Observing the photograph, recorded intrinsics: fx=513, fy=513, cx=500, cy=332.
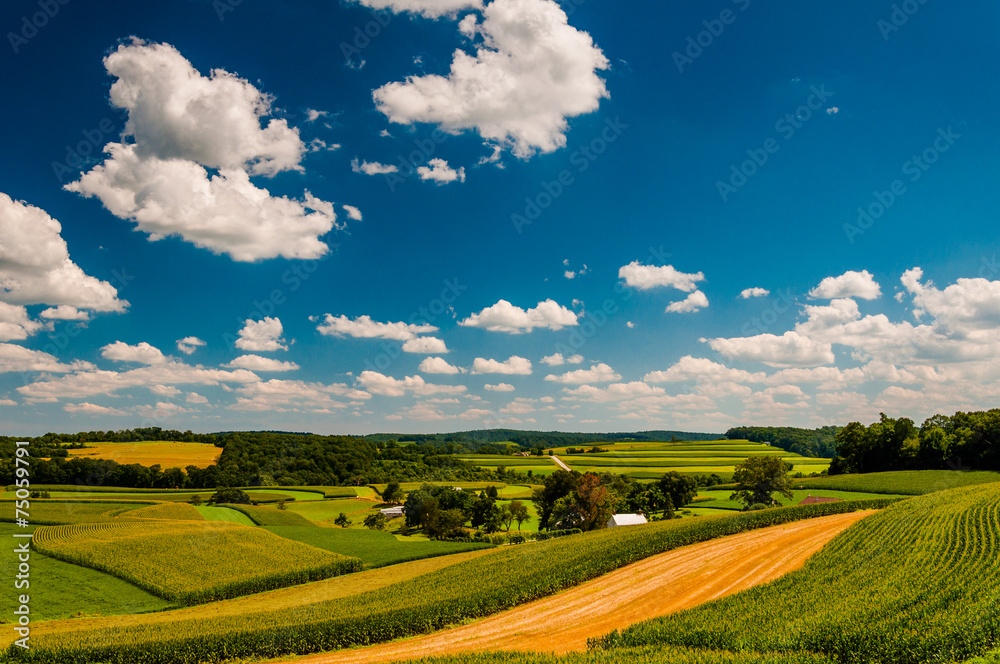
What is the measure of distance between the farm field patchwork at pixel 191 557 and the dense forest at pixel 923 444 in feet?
302

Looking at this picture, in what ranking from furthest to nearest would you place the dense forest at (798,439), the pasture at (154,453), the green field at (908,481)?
the dense forest at (798,439)
the pasture at (154,453)
the green field at (908,481)

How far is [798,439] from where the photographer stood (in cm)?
16850

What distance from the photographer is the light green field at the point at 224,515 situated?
68750 mm

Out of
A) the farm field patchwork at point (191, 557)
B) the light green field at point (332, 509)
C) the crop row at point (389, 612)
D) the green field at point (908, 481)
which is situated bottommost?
the light green field at point (332, 509)

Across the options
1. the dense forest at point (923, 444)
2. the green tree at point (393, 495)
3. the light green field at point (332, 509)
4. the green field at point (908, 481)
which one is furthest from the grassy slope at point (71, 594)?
the dense forest at point (923, 444)

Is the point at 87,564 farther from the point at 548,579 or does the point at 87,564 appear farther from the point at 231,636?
the point at 548,579

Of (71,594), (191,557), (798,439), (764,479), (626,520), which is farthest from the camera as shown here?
(798,439)

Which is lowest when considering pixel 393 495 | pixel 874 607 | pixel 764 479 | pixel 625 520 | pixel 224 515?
pixel 393 495

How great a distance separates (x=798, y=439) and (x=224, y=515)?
168 m

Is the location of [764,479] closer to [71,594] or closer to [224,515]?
[71,594]

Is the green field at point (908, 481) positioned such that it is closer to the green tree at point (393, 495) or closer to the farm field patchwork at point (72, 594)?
the green tree at point (393, 495)

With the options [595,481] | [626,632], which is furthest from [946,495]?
[626,632]

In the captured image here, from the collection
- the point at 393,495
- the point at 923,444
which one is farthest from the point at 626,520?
the point at 923,444

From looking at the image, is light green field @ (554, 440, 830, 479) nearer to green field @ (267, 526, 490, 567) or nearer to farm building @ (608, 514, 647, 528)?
farm building @ (608, 514, 647, 528)
